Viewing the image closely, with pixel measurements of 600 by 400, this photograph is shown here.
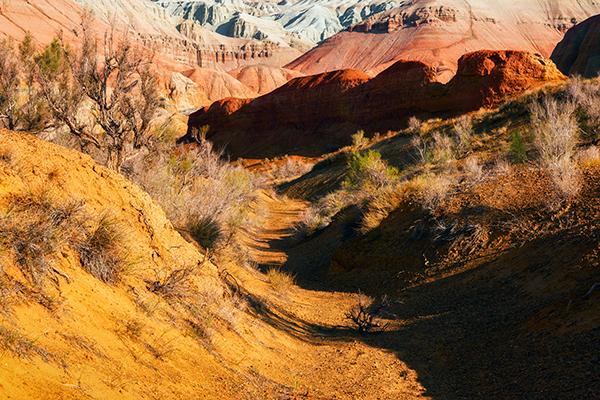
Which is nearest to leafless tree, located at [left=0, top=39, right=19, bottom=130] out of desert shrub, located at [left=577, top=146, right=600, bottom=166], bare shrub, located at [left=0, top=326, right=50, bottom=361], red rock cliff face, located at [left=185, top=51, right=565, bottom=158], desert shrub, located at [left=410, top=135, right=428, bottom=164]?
bare shrub, located at [left=0, top=326, right=50, bottom=361]

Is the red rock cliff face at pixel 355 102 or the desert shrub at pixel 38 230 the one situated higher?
the desert shrub at pixel 38 230

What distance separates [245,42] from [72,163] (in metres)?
174

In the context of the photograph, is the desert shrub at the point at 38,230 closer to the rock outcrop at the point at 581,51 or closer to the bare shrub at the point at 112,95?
the bare shrub at the point at 112,95

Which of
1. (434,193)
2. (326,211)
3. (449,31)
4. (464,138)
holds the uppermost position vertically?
(449,31)

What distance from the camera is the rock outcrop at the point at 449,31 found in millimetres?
124375

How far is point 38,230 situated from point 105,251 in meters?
1.19

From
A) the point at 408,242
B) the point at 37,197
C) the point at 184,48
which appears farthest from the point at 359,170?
the point at 184,48

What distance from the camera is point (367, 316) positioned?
10227mm

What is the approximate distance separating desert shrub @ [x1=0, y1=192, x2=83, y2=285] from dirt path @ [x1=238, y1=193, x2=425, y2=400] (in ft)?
11.2

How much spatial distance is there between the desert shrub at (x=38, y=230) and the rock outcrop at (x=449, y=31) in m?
119

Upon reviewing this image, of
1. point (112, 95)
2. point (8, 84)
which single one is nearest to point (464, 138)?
point (112, 95)

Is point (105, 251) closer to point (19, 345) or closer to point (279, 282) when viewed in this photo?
point (19, 345)

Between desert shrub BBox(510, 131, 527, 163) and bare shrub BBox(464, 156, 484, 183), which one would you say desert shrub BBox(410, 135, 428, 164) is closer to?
desert shrub BBox(510, 131, 527, 163)

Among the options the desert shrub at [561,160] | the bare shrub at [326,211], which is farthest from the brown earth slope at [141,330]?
the bare shrub at [326,211]
